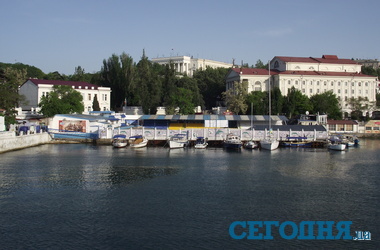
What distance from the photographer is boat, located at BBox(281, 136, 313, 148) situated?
213 feet

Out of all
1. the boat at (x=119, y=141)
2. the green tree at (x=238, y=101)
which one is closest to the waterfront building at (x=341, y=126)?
the green tree at (x=238, y=101)

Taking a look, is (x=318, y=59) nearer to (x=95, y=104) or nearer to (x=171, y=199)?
(x=95, y=104)

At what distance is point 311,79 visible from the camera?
110875 mm

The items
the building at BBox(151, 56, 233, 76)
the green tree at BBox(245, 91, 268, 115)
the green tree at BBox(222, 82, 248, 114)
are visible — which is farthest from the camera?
the building at BBox(151, 56, 233, 76)

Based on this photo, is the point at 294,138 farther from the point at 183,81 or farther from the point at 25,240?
the point at 25,240

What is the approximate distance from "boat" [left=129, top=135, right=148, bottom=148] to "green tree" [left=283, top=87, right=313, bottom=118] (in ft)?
124

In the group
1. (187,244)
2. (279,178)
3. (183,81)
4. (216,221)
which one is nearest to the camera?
(187,244)

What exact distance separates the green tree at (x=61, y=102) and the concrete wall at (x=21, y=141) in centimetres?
1153

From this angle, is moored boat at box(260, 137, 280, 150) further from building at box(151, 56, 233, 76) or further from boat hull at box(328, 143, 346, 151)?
building at box(151, 56, 233, 76)

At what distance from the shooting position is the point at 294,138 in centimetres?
6606

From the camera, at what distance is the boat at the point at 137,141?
206 feet

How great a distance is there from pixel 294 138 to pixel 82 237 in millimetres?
49438

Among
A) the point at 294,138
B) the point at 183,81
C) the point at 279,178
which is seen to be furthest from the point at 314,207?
the point at 183,81

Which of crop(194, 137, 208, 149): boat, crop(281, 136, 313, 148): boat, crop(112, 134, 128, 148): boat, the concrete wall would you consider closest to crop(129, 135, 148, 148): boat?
crop(112, 134, 128, 148): boat
